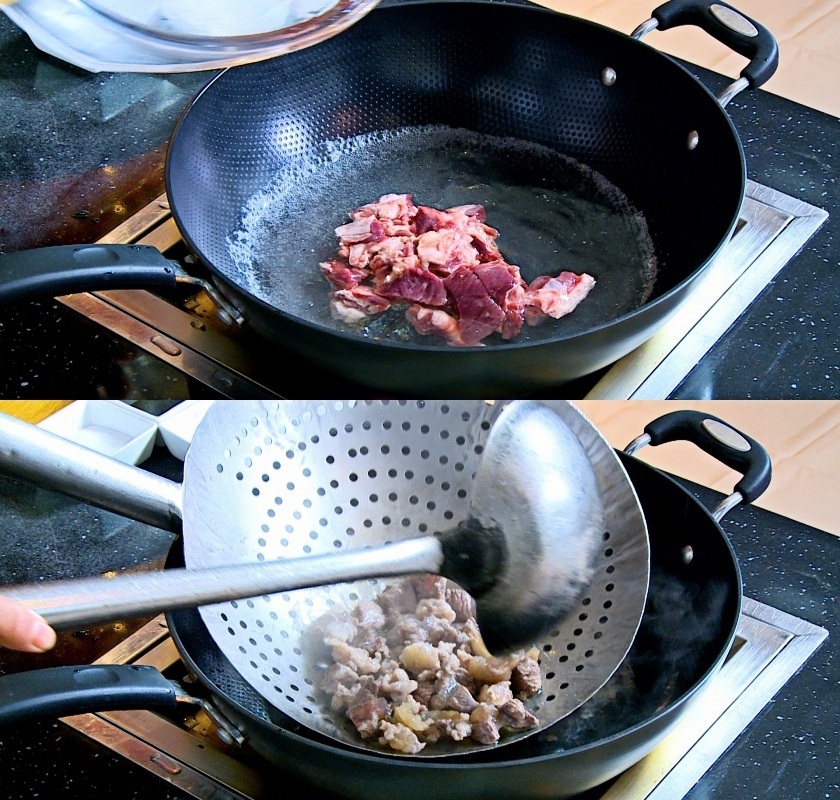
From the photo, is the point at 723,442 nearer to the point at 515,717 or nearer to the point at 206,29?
the point at 515,717

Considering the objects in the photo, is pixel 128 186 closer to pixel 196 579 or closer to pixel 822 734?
pixel 196 579

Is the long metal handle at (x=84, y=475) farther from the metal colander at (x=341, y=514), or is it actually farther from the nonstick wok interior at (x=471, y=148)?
the nonstick wok interior at (x=471, y=148)

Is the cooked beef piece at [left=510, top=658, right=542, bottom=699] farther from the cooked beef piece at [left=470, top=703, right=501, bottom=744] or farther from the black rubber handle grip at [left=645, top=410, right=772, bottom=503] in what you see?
the black rubber handle grip at [left=645, top=410, right=772, bottom=503]

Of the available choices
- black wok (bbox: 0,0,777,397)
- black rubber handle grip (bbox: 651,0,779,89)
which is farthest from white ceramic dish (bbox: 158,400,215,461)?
black rubber handle grip (bbox: 651,0,779,89)

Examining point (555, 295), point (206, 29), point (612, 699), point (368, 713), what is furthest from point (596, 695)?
point (206, 29)

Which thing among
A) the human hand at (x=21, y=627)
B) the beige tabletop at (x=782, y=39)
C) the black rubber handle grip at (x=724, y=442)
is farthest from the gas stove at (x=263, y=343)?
the beige tabletop at (x=782, y=39)

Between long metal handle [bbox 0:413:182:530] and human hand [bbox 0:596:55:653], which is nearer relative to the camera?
human hand [bbox 0:596:55:653]
